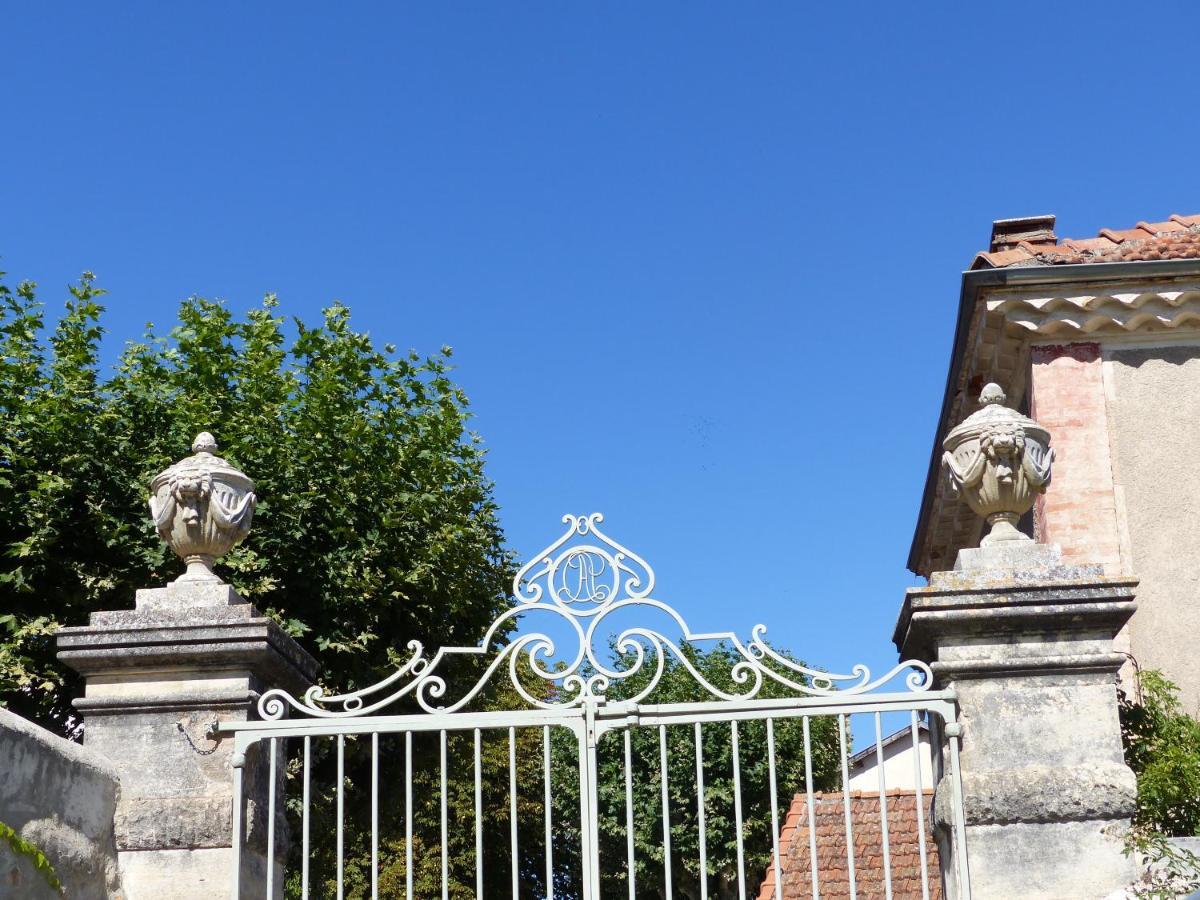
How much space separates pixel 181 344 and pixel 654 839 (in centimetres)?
1116

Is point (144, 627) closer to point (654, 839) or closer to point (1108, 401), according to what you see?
point (1108, 401)

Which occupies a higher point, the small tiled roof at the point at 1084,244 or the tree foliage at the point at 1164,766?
the small tiled roof at the point at 1084,244

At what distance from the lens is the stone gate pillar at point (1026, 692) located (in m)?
5.44

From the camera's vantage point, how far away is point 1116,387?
36.7ft

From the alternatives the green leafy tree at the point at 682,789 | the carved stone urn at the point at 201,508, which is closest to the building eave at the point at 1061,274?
the carved stone urn at the point at 201,508

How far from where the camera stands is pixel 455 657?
1498 centimetres

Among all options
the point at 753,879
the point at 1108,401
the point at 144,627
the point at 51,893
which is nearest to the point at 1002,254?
the point at 1108,401

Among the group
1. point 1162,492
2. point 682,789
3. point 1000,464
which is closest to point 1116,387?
point 1162,492

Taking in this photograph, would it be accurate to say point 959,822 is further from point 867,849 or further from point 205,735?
point 867,849

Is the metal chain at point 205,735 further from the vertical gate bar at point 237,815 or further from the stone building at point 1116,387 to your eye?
the stone building at point 1116,387

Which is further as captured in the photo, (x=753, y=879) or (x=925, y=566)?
(x=753, y=879)

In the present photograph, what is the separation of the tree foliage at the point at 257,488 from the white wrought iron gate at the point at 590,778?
79 cm

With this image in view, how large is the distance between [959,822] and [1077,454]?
618cm

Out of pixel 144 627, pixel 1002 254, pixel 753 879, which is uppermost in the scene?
pixel 1002 254
